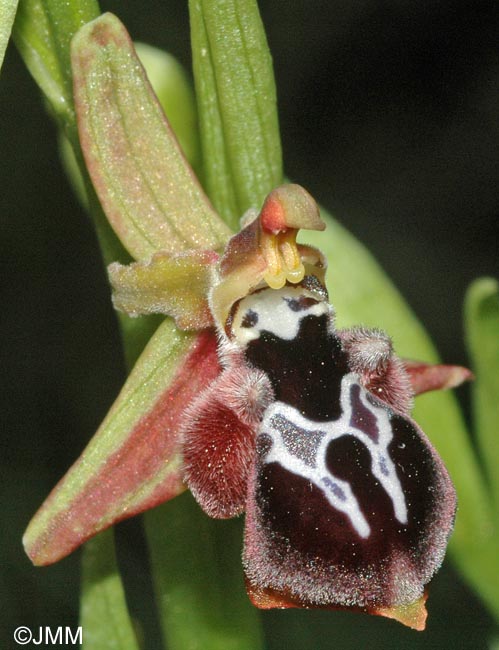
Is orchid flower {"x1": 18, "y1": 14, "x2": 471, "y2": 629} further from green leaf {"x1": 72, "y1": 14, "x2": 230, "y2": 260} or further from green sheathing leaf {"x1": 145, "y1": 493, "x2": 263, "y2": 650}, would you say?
green sheathing leaf {"x1": 145, "y1": 493, "x2": 263, "y2": 650}

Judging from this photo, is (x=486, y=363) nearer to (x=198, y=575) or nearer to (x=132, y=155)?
(x=198, y=575)

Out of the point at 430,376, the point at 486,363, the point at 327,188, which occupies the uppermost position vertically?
the point at 430,376

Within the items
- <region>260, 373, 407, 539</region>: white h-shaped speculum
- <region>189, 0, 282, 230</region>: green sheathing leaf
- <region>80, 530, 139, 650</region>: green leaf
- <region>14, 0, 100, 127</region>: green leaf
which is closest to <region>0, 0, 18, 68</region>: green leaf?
<region>14, 0, 100, 127</region>: green leaf

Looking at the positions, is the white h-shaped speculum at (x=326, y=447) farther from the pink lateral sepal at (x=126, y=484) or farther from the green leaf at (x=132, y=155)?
the green leaf at (x=132, y=155)

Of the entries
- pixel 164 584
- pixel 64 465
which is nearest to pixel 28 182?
pixel 64 465

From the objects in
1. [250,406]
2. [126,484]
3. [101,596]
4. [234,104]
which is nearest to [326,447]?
[250,406]

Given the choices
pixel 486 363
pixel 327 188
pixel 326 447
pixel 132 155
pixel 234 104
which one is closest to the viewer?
pixel 326 447
